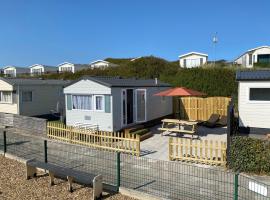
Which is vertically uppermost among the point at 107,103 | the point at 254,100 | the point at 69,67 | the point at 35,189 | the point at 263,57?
the point at 69,67

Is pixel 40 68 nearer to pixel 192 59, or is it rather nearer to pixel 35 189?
pixel 192 59

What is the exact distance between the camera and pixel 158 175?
28.8ft

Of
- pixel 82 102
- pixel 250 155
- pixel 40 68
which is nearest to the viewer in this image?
pixel 250 155

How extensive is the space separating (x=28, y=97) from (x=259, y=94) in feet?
58.5

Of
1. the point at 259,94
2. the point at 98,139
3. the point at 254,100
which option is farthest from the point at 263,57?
the point at 98,139

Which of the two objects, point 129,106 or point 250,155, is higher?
point 129,106

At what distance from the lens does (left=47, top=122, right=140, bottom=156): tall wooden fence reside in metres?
11.8

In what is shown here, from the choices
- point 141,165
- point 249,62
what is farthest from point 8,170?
point 249,62

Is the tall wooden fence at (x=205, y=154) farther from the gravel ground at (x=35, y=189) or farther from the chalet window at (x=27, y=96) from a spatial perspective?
the chalet window at (x=27, y=96)

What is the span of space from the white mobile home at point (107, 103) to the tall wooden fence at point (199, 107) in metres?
4.47

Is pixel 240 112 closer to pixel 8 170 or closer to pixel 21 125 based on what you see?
pixel 8 170

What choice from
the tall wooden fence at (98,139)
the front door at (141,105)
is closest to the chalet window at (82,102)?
the tall wooden fence at (98,139)

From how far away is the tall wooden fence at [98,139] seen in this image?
11.8 m

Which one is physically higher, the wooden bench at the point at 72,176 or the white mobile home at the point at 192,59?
the white mobile home at the point at 192,59
